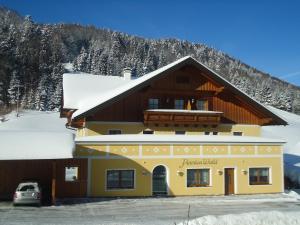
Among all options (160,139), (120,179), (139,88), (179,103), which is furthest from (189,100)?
(120,179)

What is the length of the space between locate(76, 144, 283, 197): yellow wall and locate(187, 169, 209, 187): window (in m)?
0.31

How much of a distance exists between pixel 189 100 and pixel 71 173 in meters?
11.7

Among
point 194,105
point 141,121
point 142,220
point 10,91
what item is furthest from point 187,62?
point 10,91

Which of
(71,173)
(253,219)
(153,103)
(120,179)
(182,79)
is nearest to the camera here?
(253,219)

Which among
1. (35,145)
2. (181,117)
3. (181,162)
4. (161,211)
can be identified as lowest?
(161,211)

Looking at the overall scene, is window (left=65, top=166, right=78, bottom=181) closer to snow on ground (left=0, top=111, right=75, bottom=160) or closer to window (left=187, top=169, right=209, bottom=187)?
snow on ground (left=0, top=111, right=75, bottom=160)

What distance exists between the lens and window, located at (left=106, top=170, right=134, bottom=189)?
26469 mm

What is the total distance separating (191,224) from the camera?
16.0 metres

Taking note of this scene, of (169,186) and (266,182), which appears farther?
(266,182)

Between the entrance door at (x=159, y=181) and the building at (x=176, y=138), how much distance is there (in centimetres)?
7

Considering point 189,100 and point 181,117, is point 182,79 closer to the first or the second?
point 189,100

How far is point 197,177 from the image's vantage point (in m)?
28.1

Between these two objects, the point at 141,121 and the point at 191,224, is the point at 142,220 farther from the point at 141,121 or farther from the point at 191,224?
the point at 141,121

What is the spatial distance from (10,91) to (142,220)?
3897 inches
